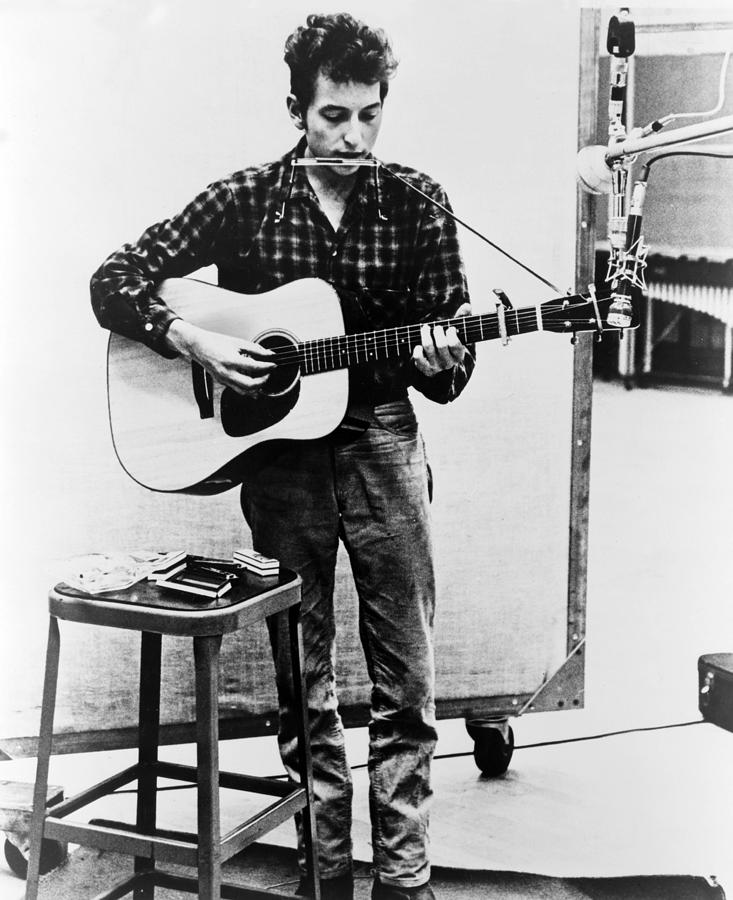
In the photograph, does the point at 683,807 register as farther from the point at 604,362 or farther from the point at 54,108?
the point at 54,108

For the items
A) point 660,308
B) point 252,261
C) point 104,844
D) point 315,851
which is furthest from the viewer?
point 660,308

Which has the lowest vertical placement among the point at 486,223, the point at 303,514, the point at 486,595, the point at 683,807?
the point at 683,807

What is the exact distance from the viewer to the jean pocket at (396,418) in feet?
8.26

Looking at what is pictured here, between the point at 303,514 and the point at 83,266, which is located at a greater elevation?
the point at 83,266

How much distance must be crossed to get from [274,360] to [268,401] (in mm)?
94

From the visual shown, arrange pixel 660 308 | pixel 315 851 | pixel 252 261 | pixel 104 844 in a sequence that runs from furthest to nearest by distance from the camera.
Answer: pixel 660 308
pixel 252 261
pixel 315 851
pixel 104 844

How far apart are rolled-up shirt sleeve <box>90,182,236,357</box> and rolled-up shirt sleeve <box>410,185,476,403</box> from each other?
1.49 feet

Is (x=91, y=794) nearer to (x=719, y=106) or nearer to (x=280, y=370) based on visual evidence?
(x=280, y=370)

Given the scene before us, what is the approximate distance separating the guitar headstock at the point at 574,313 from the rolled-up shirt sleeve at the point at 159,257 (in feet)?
2.48

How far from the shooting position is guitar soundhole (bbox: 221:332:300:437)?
244 cm

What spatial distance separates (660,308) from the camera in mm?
2676

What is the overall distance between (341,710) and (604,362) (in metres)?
1.10

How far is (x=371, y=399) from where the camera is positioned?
2490 millimetres

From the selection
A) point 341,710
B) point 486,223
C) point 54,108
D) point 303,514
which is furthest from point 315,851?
point 54,108
